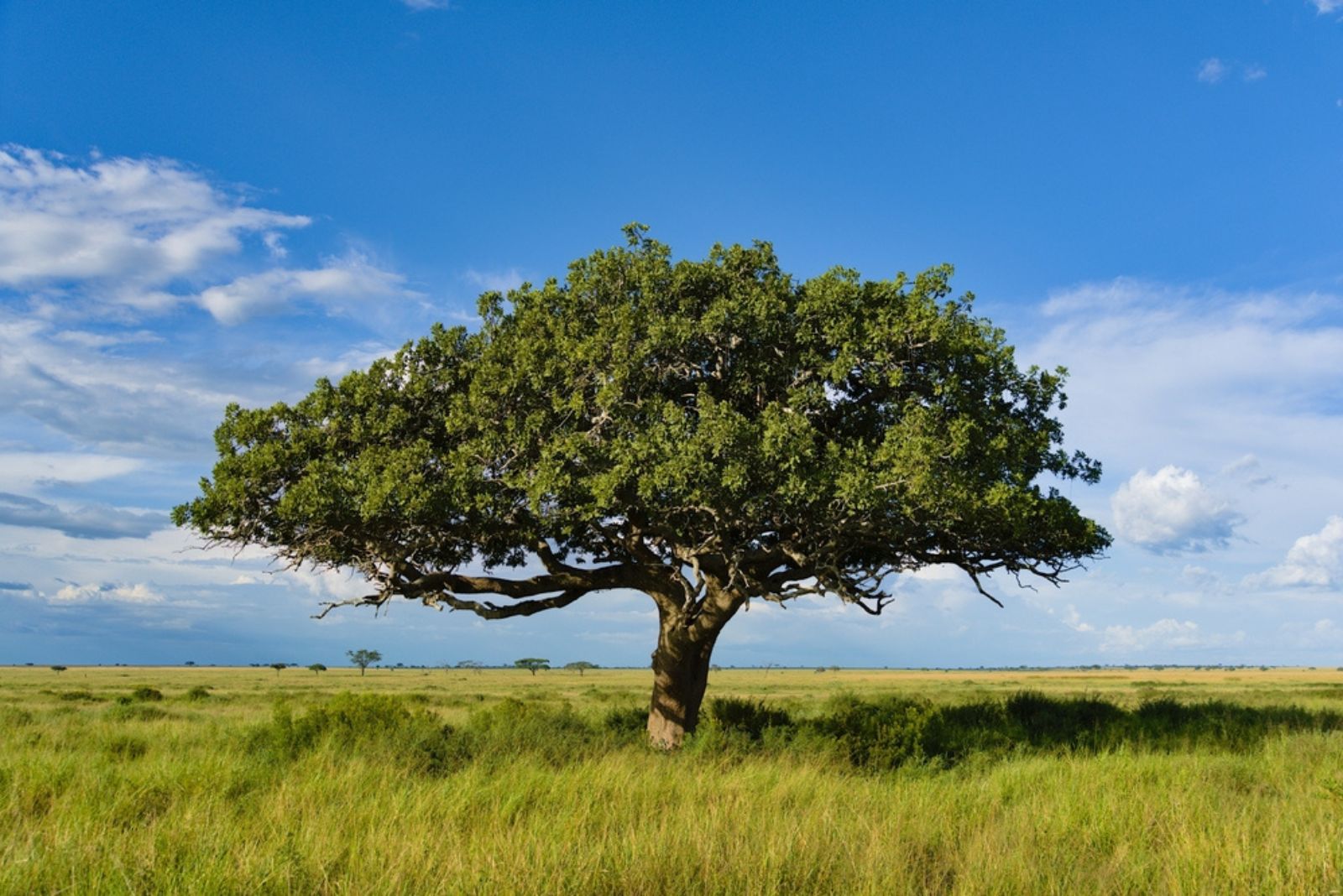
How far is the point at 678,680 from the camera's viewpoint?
1994 cm

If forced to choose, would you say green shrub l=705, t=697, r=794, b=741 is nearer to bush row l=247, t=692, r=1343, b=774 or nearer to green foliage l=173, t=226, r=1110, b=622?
bush row l=247, t=692, r=1343, b=774

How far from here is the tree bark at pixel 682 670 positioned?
19766mm

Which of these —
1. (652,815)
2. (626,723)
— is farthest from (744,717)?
(652,815)

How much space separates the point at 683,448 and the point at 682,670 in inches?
273

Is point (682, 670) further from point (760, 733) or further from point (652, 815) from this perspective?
point (652, 815)

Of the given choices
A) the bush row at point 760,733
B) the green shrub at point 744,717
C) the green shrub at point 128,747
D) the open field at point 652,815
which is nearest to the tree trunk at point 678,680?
the bush row at point 760,733

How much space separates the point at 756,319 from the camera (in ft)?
57.0

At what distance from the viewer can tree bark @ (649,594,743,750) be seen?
778 inches

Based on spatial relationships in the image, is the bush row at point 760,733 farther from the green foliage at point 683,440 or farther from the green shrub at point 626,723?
the green foliage at point 683,440

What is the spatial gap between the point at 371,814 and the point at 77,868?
2525 millimetres

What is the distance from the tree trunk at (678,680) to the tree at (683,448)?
0.05 meters

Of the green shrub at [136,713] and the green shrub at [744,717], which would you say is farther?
the green shrub at [136,713]

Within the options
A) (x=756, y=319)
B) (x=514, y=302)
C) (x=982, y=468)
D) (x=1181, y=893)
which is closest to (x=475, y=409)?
(x=514, y=302)

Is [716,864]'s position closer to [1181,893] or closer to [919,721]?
[1181,893]
